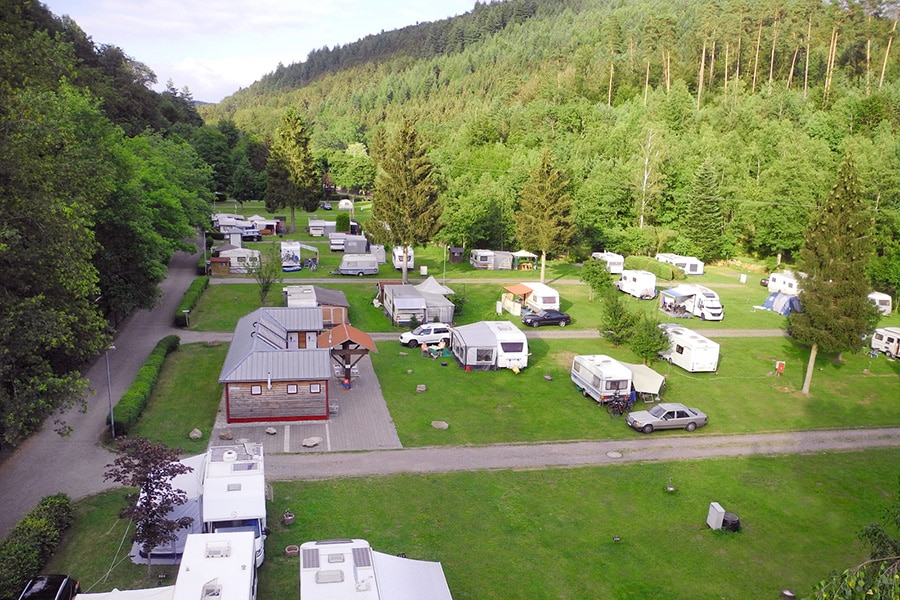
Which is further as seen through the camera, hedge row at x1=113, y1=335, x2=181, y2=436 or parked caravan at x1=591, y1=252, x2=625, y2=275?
parked caravan at x1=591, y1=252, x2=625, y2=275

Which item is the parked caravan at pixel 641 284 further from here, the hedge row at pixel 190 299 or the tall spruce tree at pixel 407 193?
the hedge row at pixel 190 299

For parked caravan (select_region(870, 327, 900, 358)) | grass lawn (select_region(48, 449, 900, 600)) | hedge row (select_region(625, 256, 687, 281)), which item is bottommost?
grass lawn (select_region(48, 449, 900, 600))

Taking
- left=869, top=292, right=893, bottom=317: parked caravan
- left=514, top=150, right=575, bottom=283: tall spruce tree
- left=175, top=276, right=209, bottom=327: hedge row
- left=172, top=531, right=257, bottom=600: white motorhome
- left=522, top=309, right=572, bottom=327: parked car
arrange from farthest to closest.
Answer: left=514, top=150, right=575, bottom=283: tall spruce tree < left=869, top=292, right=893, bottom=317: parked caravan < left=522, top=309, right=572, bottom=327: parked car < left=175, top=276, right=209, bottom=327: hedge row < left=172, top=531, right=257, bottom=600: white motorhome

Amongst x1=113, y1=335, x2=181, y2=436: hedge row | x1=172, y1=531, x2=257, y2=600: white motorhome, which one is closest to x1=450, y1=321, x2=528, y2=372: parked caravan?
x1=113, y1=335, x2=181, y2=436: hedge row

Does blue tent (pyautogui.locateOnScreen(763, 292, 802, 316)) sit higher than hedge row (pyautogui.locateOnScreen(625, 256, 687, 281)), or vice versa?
hedge row (pyautogui.locateOnScreen(625, 256, 687, 281))

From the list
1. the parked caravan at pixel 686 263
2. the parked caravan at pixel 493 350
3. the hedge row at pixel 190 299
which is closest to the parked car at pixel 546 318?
the parked caravan at pixel 493 350

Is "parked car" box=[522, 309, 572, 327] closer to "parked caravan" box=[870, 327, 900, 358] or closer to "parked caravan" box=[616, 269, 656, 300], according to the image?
"parked caravan" box=[616, 269, 656, 300]

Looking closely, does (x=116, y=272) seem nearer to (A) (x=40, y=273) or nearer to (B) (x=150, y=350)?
(B) (x=150, y=350)

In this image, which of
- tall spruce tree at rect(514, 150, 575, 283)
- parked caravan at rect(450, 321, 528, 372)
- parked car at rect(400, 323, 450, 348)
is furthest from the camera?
tall spruce tree at rect(514, 150, 575, 283)
